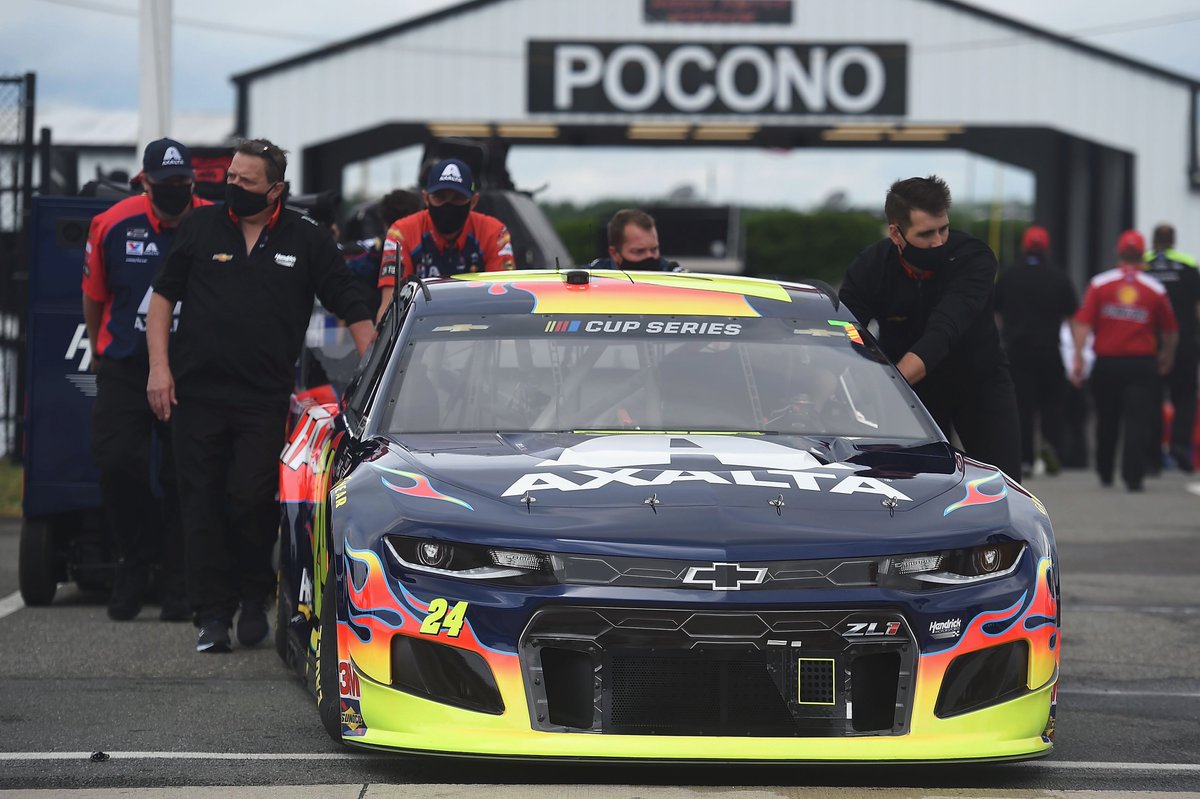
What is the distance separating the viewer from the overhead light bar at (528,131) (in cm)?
3148

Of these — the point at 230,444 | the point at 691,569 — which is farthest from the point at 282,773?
the point at 230,444

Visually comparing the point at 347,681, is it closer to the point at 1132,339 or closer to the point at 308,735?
the point at 308,735

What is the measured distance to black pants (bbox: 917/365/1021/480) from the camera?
733cm

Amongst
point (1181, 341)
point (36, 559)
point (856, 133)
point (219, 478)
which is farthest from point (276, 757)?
point (856, 133)

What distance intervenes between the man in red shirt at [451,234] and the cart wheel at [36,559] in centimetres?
172

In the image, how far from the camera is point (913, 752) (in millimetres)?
4746

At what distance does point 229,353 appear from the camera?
7199 mm

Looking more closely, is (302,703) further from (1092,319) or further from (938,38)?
(938,38)

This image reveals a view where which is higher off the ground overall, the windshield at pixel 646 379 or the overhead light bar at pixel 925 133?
the overhead light bar at pixel 925 133

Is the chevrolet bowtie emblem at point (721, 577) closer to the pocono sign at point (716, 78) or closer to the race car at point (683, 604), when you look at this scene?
the race car at point (683, 604)

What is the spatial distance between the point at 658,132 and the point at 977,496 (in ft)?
91.2

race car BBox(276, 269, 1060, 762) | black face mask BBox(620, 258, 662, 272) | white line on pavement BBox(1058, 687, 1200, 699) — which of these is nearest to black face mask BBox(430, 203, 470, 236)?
black face mask BBox(620, 258, 662, 272)

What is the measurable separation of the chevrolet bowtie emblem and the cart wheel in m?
4.60

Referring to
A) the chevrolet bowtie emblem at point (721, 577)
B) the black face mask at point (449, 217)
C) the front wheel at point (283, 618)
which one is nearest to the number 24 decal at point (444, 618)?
the chevrolet bowtie emblem at point (721, 577)
